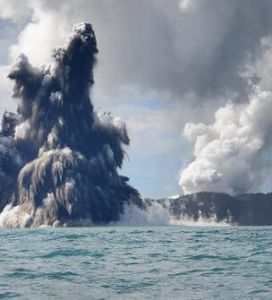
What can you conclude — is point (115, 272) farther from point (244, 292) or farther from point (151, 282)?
point (244, 292)

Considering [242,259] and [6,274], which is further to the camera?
[242,259]

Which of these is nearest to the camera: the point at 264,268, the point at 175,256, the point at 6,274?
the point at 6,274

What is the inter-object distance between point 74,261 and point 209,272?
1392cm

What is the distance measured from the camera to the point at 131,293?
99.0 ft

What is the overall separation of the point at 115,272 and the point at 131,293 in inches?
353

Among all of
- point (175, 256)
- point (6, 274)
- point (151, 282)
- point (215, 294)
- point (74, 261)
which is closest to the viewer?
point (215, 294)

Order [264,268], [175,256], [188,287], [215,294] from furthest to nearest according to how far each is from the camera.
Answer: [175,256] → [264,268] → [188,287] → [215,294]

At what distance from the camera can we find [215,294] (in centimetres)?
2911

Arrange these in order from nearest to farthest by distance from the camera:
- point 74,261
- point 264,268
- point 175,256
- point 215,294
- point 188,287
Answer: point 215,294, point 188,287, point 264,268, point 74,261, point 175,256

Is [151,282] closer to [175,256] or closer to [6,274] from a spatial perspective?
[6,274]

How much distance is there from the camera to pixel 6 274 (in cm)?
3744

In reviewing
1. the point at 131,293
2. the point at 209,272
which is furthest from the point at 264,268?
the point at 131,293

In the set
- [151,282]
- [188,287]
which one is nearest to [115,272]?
[151,282]

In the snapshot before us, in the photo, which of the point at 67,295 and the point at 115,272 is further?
the point at 115,272
